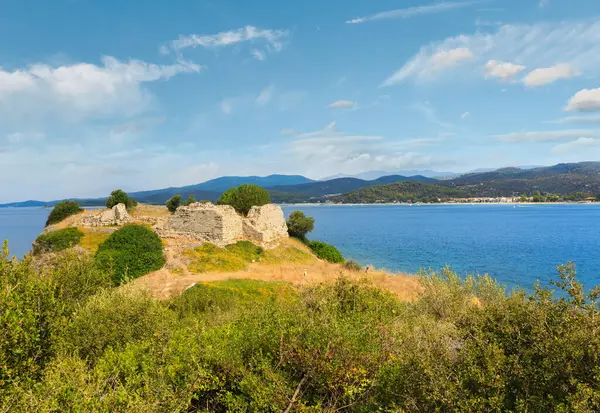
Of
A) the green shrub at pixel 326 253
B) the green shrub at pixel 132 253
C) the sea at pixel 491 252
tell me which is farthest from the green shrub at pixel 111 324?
the green shrub at pixel 326 253

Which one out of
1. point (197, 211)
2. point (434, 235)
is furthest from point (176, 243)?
point (434, 235)

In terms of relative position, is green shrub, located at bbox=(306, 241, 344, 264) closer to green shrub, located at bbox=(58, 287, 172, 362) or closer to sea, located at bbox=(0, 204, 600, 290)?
sea, located at bbox=(0, 204, 600, 290)

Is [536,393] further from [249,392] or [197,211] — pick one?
[197,211]

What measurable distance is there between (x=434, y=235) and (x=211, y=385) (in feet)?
264

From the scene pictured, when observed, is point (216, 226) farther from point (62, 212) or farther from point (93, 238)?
point (62, 212)

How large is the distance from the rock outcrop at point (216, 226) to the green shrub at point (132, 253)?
590cm

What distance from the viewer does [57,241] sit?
32.1 metres

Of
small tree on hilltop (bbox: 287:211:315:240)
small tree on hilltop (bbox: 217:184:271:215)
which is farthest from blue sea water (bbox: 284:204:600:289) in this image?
small tree on hilltop (bbox: 217:184:271:215)

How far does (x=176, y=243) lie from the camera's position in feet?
114

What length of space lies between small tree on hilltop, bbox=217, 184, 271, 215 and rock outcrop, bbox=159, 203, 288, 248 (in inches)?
344

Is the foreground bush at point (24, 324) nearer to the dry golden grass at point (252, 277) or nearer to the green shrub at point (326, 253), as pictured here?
the dry golden grass at point (252, 277)

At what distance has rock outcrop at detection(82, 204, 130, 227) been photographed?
41.8 meters

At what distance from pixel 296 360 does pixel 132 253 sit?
80.7ft

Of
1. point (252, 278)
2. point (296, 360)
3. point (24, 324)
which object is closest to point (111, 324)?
point (24, 324)
